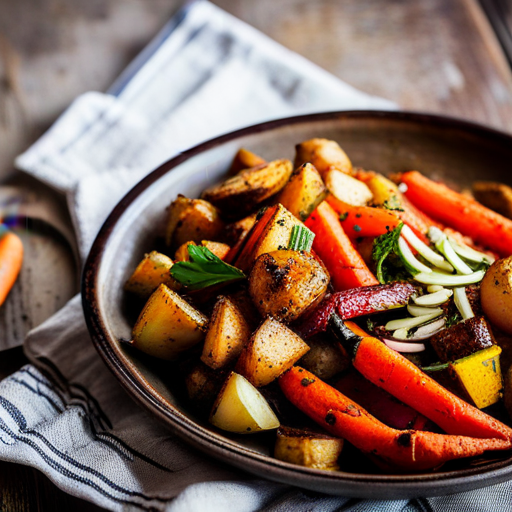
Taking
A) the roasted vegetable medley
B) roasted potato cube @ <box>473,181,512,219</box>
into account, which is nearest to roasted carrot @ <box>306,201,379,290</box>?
the roasted vegetable medley

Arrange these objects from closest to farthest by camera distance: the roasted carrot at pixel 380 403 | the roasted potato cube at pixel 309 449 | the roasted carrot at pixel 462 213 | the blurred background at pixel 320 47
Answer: the roasted potato cube at pixel 309 449, the roasted carrot at pixel 380 403, the roasted carrot at pixel 462 213, the blurred background at pixel 320 47

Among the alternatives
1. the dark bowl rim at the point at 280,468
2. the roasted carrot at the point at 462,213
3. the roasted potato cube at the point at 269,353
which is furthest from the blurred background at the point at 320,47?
the roasted potato cube at the point at 269,353

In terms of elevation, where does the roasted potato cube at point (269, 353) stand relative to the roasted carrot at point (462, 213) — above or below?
below

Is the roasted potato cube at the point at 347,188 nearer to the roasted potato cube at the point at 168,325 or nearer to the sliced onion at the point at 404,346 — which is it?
the sliced onion at the point at 404,346

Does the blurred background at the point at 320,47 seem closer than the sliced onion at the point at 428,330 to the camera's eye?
No

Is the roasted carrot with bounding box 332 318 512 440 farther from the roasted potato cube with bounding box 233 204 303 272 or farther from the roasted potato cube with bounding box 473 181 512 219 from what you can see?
the roasted potato cube with bounding box 473 181 512 219

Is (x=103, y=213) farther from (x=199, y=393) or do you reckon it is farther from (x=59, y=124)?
(x=199, y=393)
